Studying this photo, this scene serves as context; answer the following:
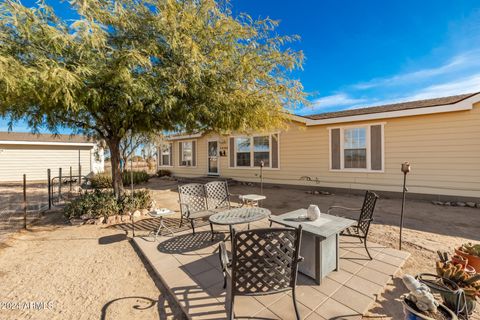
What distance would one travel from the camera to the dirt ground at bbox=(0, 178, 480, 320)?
232cm

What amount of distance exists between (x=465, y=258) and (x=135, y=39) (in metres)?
6.63

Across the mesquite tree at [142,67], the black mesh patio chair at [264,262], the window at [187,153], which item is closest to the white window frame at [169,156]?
the window at [187,153]

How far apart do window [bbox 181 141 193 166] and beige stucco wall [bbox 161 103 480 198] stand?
25.9 ft

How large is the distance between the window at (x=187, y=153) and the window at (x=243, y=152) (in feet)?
14.3

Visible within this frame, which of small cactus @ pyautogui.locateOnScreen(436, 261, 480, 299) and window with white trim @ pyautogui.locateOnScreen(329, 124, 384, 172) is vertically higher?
window with white trim @ pyautogui.locateOnScreen(329, 124, 384, 172)

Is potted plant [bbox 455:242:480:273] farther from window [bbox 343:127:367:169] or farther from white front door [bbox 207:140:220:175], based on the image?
white front door [bbox 207:140:220:175]

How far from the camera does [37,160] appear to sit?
561 inches

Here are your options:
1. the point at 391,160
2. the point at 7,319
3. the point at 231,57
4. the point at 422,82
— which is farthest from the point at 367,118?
the point at 7,319

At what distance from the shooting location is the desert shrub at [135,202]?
5.46m

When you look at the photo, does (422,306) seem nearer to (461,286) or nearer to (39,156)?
(461,286)

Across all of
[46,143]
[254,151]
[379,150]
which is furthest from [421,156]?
[46,143]

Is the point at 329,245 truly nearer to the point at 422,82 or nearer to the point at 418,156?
the point at 418,156

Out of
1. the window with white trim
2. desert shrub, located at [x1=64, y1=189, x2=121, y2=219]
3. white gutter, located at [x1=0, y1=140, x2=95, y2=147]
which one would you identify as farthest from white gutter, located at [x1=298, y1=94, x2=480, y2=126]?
white gutter, located at [x1=0, y1=140, x2=95, y2=147]

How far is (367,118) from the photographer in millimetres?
7707
